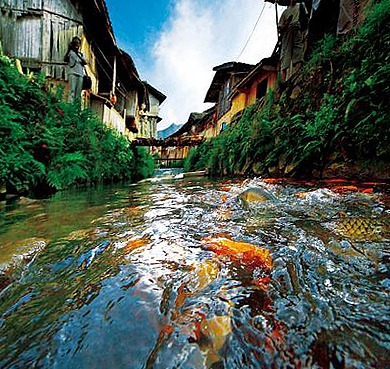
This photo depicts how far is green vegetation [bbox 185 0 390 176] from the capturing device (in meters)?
3.23

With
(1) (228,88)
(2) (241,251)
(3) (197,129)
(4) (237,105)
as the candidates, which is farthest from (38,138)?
(3) (197,129)

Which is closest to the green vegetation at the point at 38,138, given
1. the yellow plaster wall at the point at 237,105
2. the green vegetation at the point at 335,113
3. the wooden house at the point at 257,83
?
the green vegetation at the point at 335,113

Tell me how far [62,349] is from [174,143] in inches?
561

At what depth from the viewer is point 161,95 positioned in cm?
2503

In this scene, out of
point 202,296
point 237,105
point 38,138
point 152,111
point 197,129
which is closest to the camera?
point 202,296

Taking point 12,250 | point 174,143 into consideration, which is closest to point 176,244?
point 12,250

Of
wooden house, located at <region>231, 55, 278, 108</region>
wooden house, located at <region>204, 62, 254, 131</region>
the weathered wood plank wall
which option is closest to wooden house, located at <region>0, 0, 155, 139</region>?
the weathered wood plank wall

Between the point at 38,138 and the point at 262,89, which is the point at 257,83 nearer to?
the point at 262,89

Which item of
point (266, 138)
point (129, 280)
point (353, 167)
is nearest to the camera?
point (129, 280)

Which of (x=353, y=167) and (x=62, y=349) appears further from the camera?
(x=353, y=167)

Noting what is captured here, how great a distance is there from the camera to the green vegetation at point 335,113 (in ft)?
10.6

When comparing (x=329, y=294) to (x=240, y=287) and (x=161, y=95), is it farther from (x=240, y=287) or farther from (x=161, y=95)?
(x=161, y=95)

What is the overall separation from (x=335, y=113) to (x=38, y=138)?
632 cm

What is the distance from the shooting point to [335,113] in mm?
4062
